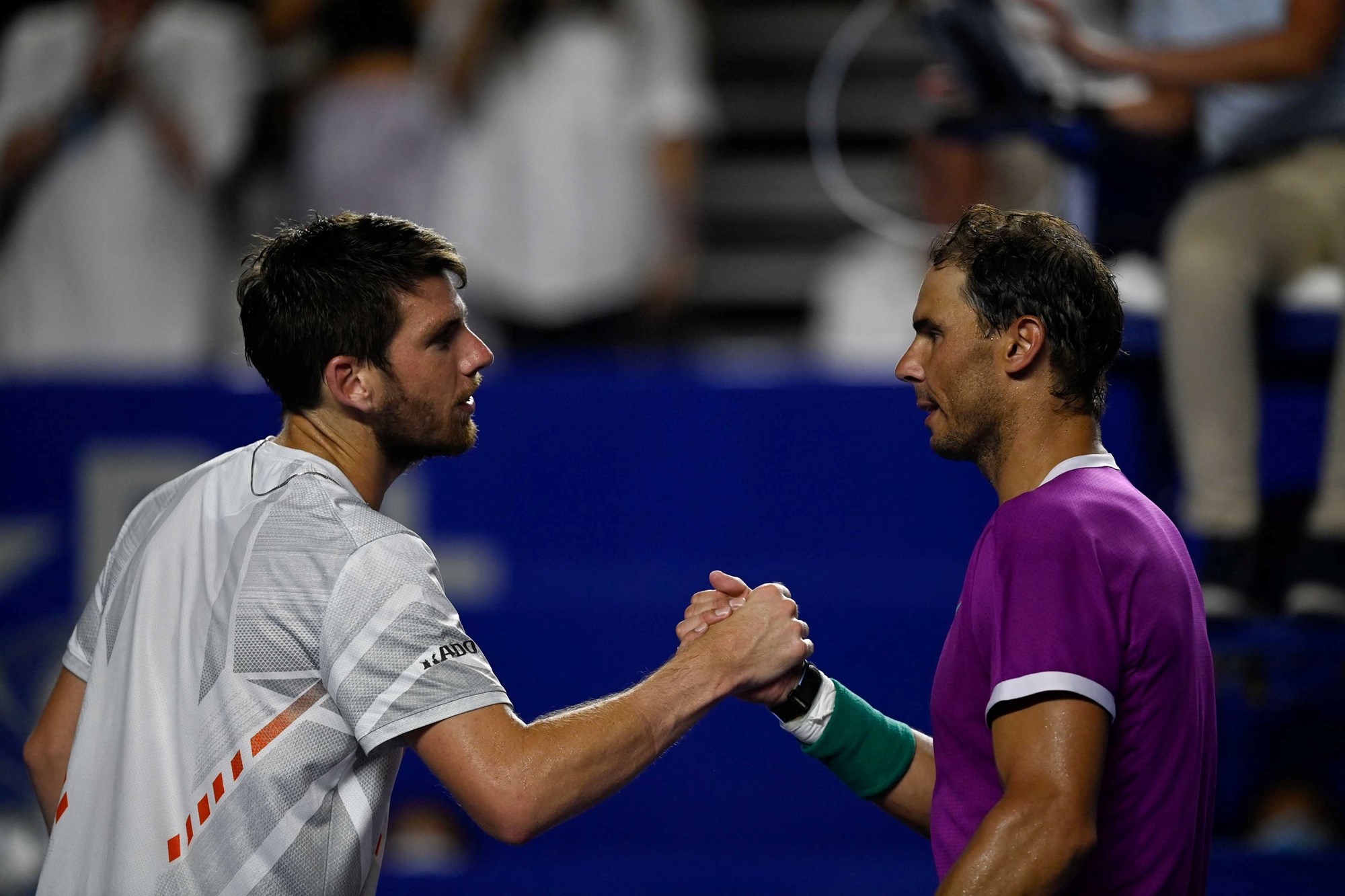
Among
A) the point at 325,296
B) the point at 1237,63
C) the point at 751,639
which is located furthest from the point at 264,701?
the point at 1237,63

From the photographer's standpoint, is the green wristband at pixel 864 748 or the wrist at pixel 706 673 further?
the green wristband at pixel 864 748

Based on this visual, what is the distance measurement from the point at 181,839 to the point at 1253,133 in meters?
2.66

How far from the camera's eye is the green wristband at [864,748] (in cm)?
228

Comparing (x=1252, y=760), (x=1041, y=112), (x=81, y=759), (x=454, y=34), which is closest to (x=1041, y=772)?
(x=81, y=759)

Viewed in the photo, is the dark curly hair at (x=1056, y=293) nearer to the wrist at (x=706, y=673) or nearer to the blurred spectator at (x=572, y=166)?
the wrist at (x=706, y=673)

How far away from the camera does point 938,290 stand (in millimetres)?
2053

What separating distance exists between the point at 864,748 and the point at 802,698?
0.12m

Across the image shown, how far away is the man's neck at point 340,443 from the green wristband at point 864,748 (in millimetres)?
772

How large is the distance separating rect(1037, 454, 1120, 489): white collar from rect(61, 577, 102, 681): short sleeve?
1.34 meters

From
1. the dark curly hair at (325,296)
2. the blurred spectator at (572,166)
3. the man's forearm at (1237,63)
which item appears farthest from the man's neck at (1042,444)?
the blurred spectator at (572,166)

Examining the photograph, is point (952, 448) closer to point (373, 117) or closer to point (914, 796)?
point (914, 796)

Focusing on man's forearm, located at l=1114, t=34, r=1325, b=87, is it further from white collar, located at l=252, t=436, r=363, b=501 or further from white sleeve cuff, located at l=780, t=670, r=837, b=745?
white collar, located at l=252, t=436, r=363, b=501

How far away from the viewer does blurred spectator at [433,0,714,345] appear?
4789mm

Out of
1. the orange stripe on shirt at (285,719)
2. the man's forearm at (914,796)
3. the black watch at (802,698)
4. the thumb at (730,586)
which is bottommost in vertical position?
the man's forearm at (914,796)
